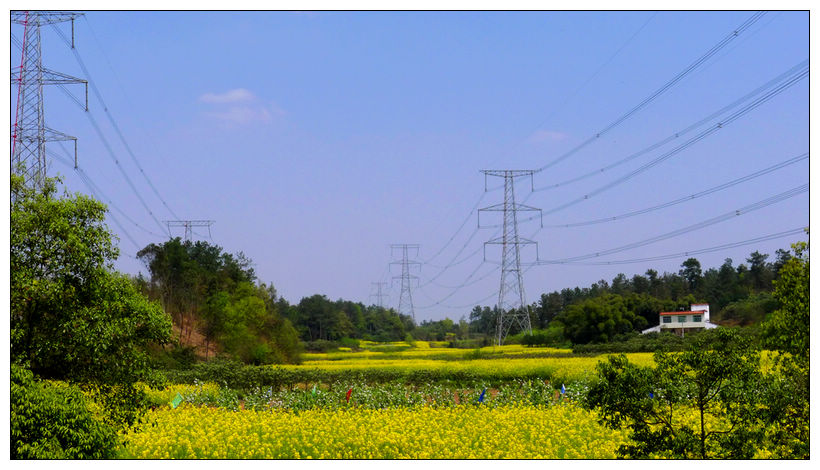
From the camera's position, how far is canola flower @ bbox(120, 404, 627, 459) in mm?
12758

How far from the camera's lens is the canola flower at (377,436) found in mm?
12758

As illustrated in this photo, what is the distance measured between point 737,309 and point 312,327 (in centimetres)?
3724

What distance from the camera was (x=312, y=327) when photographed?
2464 inches

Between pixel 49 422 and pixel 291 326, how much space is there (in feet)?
115

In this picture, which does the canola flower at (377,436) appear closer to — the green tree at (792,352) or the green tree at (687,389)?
the green tree at (687,389)

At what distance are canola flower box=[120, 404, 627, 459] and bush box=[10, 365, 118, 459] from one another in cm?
152

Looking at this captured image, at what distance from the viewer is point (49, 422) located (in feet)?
31.7

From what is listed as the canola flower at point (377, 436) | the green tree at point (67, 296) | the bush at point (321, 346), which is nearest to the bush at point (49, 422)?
the green tree at point (67, 296)

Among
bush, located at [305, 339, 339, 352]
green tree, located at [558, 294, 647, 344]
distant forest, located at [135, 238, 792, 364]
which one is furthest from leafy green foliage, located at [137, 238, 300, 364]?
green tree, located at [558, 294, 647, 344]

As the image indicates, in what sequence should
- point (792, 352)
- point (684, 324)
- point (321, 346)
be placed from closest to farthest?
point (792, 352) < point (684, 324) < point (321, 346)

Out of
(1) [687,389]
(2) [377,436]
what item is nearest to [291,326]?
(2) [377,436]

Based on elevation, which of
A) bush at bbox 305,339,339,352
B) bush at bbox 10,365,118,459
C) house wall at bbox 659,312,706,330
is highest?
house wall at bbox 659,312,706,330

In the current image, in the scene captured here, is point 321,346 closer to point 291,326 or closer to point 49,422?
point 291,326

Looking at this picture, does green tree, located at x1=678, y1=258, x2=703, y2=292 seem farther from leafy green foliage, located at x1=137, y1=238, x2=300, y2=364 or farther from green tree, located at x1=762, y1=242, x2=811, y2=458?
green tree, located at x1=762, y1=242, x2=811, y2=458
